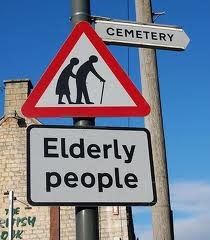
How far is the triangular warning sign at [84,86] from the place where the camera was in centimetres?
311

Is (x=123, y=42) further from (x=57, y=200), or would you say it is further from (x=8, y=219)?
(x=8, y=219)

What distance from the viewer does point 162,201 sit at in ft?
16.4

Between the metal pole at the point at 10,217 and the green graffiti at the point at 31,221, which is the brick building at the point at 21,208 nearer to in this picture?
the green graffiti at the point at 31,221

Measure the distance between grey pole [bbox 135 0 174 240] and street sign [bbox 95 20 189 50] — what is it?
1.25 m

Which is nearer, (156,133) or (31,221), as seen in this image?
(156,133)

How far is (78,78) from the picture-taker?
126 inches

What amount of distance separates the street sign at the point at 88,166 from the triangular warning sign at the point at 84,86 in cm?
17

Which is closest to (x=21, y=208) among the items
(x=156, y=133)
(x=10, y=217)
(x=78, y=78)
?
A: (x=10, y=217)

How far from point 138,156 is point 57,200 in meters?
0.57

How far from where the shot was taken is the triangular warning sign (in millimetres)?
3113

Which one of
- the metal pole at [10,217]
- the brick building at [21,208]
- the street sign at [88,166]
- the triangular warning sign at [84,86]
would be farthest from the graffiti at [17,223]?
the street sign at [88,166]

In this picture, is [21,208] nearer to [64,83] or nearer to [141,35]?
[141,35]

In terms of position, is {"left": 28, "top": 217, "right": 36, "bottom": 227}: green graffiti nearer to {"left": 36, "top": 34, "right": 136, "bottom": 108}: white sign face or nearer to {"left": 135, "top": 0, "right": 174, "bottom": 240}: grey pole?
{"left": 135, "top": 0, "right": 174, "bottom": 240}: grey pole

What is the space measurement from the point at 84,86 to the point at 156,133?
228cm
